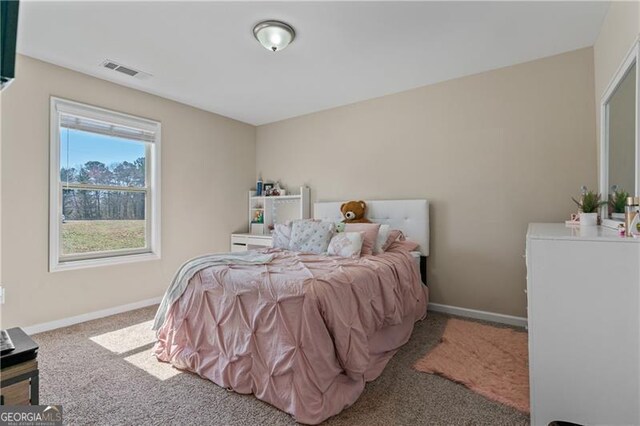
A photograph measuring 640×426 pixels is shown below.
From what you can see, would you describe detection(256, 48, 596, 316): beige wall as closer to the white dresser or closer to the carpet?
the carpet

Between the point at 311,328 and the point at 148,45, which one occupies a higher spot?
the point at 148,45

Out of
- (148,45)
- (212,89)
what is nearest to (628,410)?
(148,45)

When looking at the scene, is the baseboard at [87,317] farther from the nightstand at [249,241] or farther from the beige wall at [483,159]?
the beige wall at [483,159]

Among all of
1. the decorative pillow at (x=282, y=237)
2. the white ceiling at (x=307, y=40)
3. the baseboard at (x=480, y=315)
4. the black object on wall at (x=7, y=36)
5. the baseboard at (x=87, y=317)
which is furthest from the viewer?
the decorative pillow at (x=282, y=237)

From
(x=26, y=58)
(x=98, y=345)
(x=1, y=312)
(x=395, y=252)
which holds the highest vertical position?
(x=26, y=58)

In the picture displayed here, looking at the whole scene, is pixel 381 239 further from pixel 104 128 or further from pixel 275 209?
pixel 104 128

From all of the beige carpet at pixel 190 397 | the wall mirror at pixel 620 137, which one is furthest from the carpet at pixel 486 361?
the wall mirror at pixel 620 137

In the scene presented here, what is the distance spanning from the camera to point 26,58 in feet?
9.06

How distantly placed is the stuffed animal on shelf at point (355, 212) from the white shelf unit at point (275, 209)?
872 millimetres

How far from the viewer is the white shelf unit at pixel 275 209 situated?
443 cm

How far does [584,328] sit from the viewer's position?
1425mm

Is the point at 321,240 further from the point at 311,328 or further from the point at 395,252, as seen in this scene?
the point at 311,328

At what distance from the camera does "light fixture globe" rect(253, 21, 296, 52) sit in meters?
2.27

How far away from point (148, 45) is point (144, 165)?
1.60 meters
